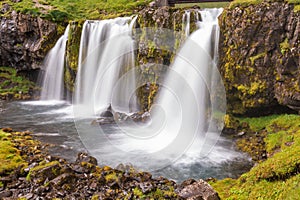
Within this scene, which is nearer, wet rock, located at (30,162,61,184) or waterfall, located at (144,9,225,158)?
wet rock, located at (30,162,61,184)

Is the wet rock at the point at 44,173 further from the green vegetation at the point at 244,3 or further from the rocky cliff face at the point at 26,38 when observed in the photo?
the rocky cliff face at the point at 26,38

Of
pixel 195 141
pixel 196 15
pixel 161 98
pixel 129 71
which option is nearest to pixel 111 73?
pixel 129 71

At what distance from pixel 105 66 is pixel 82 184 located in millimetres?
14501

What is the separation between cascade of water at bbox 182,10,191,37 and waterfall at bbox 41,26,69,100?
12.1 m

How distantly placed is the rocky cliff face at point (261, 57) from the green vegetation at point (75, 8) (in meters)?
13.8

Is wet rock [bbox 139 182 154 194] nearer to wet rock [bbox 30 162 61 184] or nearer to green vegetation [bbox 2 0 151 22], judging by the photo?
wet rock [bbox 30 162 61 184]

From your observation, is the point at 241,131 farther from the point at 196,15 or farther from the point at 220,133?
the point at 196,15

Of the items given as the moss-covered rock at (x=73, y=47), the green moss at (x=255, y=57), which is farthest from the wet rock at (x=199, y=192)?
the moss-covered rock at (x=73, y=47)

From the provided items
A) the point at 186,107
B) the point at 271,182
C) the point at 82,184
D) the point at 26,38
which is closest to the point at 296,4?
the point at 186,107

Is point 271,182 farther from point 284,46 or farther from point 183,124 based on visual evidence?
point 284,46

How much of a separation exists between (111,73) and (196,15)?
7673 millimetres

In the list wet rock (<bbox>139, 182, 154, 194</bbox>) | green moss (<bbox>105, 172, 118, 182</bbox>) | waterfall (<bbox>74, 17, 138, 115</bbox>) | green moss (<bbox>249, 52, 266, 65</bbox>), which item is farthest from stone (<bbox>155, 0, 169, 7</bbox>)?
wet rock (<bbox>139, 182, 154, 194</bbox>)

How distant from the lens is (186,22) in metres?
18.4

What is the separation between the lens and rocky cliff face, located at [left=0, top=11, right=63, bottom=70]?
2661 cm
